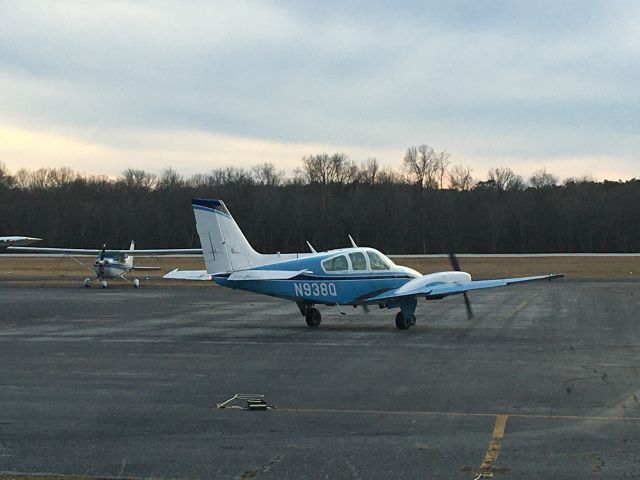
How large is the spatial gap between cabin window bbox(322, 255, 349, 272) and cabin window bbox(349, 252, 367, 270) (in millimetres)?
209

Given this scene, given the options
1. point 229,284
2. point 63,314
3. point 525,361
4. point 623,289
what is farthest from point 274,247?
point 525,361

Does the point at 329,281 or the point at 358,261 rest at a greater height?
the point at 358,261

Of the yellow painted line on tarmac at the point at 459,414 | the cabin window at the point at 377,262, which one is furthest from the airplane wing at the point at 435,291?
the yellow painted line on tarmac at the point at 459,414

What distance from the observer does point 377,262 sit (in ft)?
71.5

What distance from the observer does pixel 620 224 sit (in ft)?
319

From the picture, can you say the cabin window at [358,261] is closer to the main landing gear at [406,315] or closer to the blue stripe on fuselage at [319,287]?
the blue stripe on fuselage at [319,287]

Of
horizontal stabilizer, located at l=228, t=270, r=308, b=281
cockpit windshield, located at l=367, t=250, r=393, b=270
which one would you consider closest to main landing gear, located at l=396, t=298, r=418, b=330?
cockpit windshield, located at l=367, t=250, r=393, b=270

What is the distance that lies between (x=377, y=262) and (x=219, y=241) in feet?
13.4

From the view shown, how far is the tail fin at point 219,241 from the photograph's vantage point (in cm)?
2086

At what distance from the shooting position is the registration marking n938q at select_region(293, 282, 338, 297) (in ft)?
68.4

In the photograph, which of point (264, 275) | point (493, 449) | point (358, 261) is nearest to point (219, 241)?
point (264, 275)

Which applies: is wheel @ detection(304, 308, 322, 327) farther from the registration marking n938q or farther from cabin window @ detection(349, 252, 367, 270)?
cabin window @ detection(349, 252, 367, 270)

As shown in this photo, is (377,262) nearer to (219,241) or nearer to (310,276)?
(310,276)

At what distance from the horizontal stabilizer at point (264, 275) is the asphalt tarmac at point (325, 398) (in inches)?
52.7
